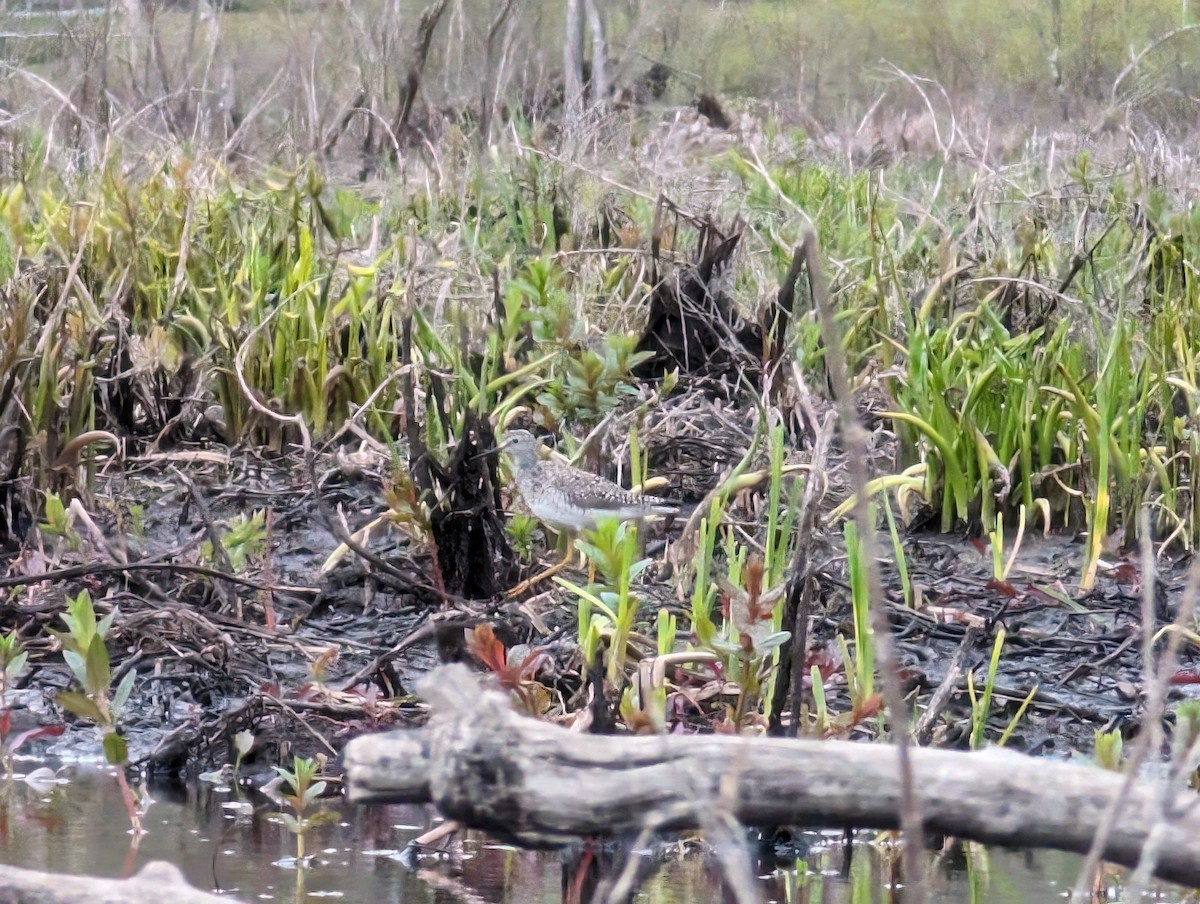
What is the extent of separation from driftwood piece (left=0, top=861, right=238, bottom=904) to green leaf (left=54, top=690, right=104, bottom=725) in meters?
1.65

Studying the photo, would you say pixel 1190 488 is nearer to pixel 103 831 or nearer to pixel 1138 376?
pixel 1138 376

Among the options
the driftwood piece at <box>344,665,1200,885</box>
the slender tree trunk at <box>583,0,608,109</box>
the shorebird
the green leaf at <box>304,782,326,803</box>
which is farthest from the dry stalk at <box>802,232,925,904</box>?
the slender tree trunk at <box>583,0,608,109</box>

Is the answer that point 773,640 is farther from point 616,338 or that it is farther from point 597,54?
point 597,54

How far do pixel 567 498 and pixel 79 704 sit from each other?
5.65ft

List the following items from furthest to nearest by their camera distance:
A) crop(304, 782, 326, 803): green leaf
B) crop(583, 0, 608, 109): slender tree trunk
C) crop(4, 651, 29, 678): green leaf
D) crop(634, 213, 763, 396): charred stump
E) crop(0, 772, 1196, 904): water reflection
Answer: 1. crop(583, 0, 608, 109): slender tree trunk
2. crop(634, 213, 763, 396): charred stump
3. crop(4, 651, 29, 678): green leaf
4. crop(304, 782, 326, 803): green leaf
5. crop(0, 772, 1196, 904): water reflection

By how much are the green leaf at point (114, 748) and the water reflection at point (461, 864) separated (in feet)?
0.41

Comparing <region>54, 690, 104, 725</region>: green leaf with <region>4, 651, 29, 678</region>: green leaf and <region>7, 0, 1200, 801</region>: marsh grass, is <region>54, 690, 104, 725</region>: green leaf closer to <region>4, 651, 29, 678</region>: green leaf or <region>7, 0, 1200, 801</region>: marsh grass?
<region>4, 651, 29, 678</region>: green leaf

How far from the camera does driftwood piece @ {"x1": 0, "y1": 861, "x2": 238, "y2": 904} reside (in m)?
1.93

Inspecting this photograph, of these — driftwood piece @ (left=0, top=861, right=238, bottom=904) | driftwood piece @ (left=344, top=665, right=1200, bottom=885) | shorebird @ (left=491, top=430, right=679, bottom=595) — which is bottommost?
shorebird @ (left=491, top=430, right=679, bottom=595)

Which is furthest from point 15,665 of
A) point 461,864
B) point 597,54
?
point 597,54

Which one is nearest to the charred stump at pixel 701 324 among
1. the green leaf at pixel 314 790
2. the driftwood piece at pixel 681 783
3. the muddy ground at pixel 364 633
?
the muddy ground at pixel 364 633

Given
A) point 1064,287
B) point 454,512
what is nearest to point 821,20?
point 1064,287

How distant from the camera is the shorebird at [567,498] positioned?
4988mm

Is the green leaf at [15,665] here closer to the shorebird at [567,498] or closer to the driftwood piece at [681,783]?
the shorebird at [567,498]
